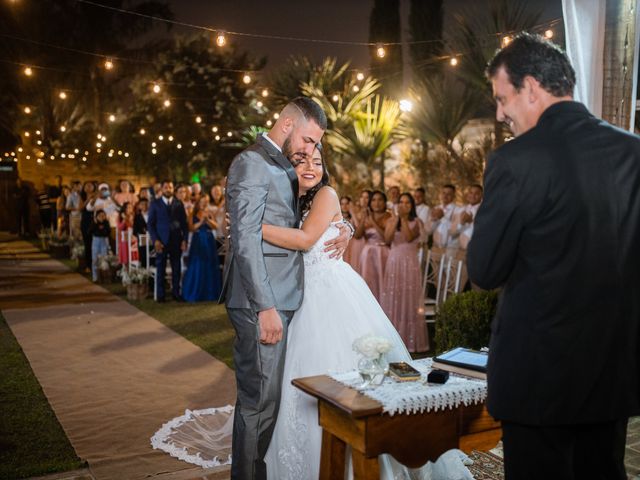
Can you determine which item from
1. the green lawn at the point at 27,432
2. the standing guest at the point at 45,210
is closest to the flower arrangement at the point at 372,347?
the green lawn at the point at 27,432

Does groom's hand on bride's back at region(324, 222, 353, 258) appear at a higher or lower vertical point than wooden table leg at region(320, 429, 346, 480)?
higher

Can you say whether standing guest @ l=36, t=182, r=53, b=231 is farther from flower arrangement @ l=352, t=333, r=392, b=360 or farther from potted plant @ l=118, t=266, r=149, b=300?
flower arrangement @ l=352, t=333, r=392, b=360

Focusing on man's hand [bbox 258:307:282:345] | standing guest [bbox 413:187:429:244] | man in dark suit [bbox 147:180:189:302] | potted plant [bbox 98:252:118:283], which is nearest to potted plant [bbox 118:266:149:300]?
man in dark suit [bbox 147:180:189:302]

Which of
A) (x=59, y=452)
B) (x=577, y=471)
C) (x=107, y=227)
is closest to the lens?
(x=577, y=471)

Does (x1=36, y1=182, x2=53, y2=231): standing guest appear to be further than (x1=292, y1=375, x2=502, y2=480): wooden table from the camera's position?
Yes

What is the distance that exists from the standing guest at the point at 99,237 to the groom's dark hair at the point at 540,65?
11049 millimetres

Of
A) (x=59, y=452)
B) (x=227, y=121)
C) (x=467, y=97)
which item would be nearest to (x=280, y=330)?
(x=59, y=452)

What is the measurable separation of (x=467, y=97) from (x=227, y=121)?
13563 mm

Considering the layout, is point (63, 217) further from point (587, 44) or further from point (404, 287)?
point (587, 44)

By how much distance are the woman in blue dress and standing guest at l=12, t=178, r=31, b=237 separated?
15.4m

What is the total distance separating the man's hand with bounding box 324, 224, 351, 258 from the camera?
3.58m

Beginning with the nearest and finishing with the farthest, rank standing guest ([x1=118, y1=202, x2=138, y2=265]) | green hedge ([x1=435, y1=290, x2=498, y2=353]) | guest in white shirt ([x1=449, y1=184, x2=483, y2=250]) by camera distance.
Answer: green hedge ([x1=435, y1=290, x2=498, y2=353]), guest in white shirt ([x1=449, y1=184, x2=483, y2=250]), standing guest ([x1=118, y1=202, x2=138, y2=265])

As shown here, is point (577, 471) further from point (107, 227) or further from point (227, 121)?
point (227, 121)

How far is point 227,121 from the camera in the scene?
2569 cm
